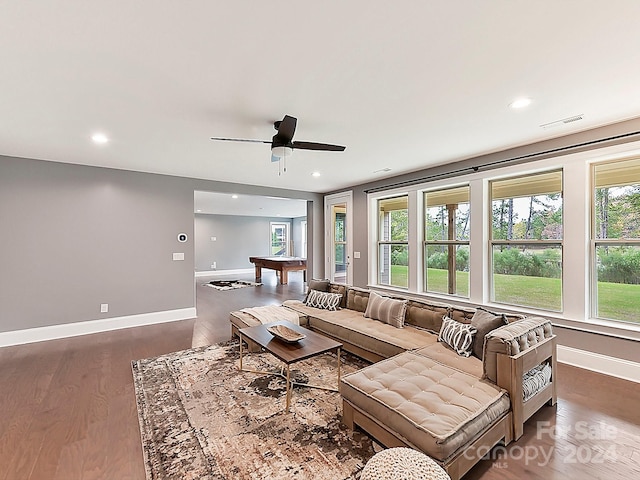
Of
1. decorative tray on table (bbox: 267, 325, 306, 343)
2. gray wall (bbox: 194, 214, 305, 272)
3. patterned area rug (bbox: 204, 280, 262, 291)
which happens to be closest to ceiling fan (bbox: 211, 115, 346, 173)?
decorative tray on table (bbox: 267, 325, 306, 343)

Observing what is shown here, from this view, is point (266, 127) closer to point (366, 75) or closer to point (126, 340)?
point (366, 75)

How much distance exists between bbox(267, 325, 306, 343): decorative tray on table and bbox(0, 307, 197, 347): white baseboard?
122 inches

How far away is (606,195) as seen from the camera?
3.26 m

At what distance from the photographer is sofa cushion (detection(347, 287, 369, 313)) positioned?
402cm

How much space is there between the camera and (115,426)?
7.32 feet

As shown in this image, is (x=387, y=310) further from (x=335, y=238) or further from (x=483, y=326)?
(x=335, y=238)

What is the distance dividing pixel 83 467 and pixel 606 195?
204 inches

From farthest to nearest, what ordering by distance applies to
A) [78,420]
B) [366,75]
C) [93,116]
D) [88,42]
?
1. [93,116]
2. [78,420]
3. [366,75]
4. [88,42]

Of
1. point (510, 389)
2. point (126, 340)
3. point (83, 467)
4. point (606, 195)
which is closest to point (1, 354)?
point (126, 340)

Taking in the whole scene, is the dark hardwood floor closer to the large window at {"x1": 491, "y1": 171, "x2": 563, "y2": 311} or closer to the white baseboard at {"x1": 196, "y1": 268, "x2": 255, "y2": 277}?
the large window at {"x1": 491, "y1": 171, "x2": 563, "y2": 311}

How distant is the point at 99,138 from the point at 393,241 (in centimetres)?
482

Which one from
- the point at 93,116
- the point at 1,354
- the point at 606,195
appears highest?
the point at 93,116

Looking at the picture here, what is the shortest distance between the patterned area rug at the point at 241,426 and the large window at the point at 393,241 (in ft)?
9.17

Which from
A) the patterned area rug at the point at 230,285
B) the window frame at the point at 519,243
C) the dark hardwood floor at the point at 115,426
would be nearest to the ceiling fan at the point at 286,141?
the dark hardwood floor at the point at 115,426
